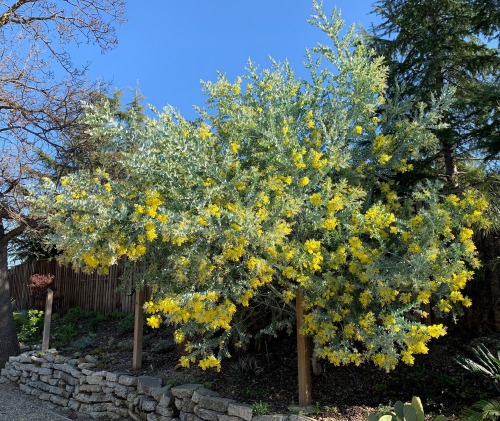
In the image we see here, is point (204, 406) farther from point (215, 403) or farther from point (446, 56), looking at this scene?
point (446, 56)

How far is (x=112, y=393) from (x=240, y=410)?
238 cm

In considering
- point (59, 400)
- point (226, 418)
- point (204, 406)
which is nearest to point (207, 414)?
point (204, 406)

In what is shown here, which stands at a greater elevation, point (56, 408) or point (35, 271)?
point (35, 271)

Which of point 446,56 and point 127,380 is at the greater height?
point 446,56

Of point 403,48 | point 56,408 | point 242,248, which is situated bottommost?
point 56,408

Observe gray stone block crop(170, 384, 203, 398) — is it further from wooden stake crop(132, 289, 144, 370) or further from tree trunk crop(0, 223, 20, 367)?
tree trunk crop(0, 223, 20, 367)

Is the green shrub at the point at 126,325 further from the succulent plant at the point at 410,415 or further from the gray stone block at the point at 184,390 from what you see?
the succulent plant at the point at 410,415

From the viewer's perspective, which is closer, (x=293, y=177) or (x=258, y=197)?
(x=258, y=197)

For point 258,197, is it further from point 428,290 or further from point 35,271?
point 35,271

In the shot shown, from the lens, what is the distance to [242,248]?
3.55 metres

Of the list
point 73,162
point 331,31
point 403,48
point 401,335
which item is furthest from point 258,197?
point 73,162

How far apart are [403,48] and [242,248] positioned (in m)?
4.56

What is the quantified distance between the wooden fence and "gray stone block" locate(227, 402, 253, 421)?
14.7 feet

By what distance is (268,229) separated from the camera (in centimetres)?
369
